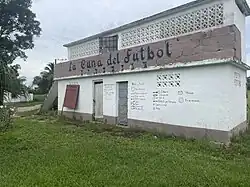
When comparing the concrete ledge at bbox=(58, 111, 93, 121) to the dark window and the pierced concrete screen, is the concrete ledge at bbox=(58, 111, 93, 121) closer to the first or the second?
the pierced concrete screen

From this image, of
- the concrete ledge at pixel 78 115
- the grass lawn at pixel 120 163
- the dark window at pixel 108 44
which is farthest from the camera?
the concrete ledge at pixel 78 115

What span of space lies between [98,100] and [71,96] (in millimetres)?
2516

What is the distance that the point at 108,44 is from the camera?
14.0 meters

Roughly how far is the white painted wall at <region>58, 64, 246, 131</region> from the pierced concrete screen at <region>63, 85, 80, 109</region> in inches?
180

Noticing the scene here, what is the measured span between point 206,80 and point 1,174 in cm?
631

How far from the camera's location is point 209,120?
8.60 meters

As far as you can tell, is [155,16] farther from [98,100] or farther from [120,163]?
[120,163]

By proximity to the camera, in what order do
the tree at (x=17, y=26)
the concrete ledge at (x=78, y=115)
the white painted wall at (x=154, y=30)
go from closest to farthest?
the white painted wall at (x=154, y=30) < the concrete ledge at (x=78, y=115) < the tree at (x=17, y=26)

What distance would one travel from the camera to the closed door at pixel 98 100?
14.0m

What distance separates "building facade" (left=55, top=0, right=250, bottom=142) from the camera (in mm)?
8344

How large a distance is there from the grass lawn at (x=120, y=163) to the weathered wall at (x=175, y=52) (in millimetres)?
2771

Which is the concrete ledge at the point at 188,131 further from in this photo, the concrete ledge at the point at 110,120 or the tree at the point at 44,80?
the tree at the point at 44,80

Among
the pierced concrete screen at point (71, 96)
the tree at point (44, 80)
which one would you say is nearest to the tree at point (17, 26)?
the tree at point (44, 80)

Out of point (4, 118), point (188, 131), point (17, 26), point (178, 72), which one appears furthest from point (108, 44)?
point (17, 26)
